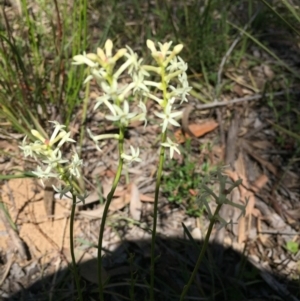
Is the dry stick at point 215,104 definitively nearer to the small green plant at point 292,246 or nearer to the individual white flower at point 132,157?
the small green plant at point 292,246

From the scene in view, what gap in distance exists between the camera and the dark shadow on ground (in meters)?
2.04

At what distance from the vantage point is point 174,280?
6.91 ft

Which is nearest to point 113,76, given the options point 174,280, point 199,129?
point 174,280

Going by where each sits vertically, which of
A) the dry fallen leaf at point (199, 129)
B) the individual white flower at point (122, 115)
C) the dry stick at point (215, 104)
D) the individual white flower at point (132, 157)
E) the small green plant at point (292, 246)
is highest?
the dry stick at point (215, 104)

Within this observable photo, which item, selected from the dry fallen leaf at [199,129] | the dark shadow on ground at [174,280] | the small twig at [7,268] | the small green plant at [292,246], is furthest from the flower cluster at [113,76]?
the dry fallen leaf at [199,129]

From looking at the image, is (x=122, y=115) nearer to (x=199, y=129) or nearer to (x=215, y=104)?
(x=199, y=129)

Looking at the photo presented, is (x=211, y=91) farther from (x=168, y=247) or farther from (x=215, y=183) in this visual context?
(x=168, y=247)

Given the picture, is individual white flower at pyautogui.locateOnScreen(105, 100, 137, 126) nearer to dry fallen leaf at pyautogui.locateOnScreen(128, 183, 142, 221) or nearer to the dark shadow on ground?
the dark shadow on ground

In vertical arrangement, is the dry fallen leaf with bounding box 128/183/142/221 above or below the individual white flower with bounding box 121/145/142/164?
below

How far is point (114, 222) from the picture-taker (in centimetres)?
233

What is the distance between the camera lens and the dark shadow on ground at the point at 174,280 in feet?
6.71

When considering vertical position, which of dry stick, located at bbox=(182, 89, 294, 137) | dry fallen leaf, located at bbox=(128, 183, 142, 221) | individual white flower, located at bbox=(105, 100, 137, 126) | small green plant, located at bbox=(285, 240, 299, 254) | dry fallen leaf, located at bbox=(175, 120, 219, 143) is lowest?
small green plant, located at bbox=(285, 240, 299, 254)

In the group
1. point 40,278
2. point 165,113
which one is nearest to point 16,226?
point 40,278

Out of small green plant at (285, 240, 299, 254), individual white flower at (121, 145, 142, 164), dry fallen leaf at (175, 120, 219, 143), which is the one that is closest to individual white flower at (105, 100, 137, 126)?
individual white flower at (121, 145, 142, 164)
